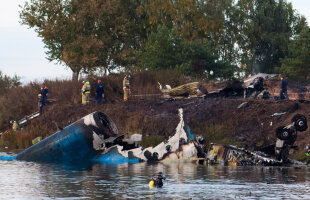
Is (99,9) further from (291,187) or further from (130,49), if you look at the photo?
(291,187)

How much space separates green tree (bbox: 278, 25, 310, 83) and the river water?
148 ft

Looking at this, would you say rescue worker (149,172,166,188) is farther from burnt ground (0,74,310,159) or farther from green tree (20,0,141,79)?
green tree (20,0,141,79)

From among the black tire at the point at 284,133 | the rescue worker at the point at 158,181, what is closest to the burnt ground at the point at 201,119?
the black tire at the point at 284,133

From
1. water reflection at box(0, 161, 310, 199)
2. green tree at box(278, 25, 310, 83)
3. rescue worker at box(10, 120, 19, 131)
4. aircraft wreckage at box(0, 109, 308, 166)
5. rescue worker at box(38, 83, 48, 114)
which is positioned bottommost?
water reflection at box(0, 161, 310, 199)

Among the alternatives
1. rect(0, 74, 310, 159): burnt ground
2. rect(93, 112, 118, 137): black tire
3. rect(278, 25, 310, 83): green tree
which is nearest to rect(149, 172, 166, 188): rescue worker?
rect(93, 112, 118, 137): black tire

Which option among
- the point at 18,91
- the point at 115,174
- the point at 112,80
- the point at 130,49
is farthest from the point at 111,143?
the point at 130,49

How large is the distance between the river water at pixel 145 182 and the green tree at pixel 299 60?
4510cm

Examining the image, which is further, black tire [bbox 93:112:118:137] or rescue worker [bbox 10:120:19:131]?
rescue worker [bbox 10:120:19:131]

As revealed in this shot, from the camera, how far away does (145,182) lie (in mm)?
20297

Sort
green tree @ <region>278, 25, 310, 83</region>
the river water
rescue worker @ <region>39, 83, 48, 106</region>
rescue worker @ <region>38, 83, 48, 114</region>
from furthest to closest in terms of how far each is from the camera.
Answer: green tree @ <region>278, 25, 310, 83</region>, rescue worker @ <region>38, 83, 48, 114</region>, rescue worker @ <region>39, 83, 48, 106</region>, the river water

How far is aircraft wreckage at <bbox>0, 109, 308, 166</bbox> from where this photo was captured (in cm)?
2662

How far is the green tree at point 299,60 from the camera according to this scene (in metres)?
70.0

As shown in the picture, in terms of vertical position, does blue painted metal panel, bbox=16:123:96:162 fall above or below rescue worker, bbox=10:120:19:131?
below

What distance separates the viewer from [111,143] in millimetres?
28641
